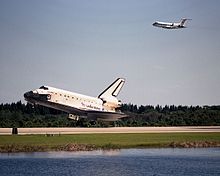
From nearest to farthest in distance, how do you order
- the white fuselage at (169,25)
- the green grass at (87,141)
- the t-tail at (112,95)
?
1. the green grass at (87,141)
2. the white fuselage at (169,25)
3. the t-tail at (112,95)

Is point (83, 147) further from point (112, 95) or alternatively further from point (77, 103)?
point (112, 95)

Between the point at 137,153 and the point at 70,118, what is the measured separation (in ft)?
180

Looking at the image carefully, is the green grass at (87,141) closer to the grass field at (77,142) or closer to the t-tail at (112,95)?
the grass field at (77,142)

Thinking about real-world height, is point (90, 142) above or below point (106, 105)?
below

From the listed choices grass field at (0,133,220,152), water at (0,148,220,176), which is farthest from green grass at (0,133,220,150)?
water at (0,148,220,176)

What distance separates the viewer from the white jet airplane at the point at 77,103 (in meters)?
102

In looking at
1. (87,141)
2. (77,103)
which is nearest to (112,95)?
(77,103)

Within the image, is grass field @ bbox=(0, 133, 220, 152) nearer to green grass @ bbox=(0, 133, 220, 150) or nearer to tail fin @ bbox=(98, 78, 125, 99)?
green grass @ bbox=(0, 133, 220, 150)

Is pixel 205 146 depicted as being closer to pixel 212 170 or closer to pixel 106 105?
pixel 212 170

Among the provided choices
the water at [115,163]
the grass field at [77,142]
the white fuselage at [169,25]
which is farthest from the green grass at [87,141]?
the white fuselage at [169,25]

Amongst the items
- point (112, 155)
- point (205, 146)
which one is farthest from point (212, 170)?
point (205, 146)

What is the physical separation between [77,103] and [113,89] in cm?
1779

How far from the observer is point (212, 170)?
1678 inches

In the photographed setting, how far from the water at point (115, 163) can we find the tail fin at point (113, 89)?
62.7 m
